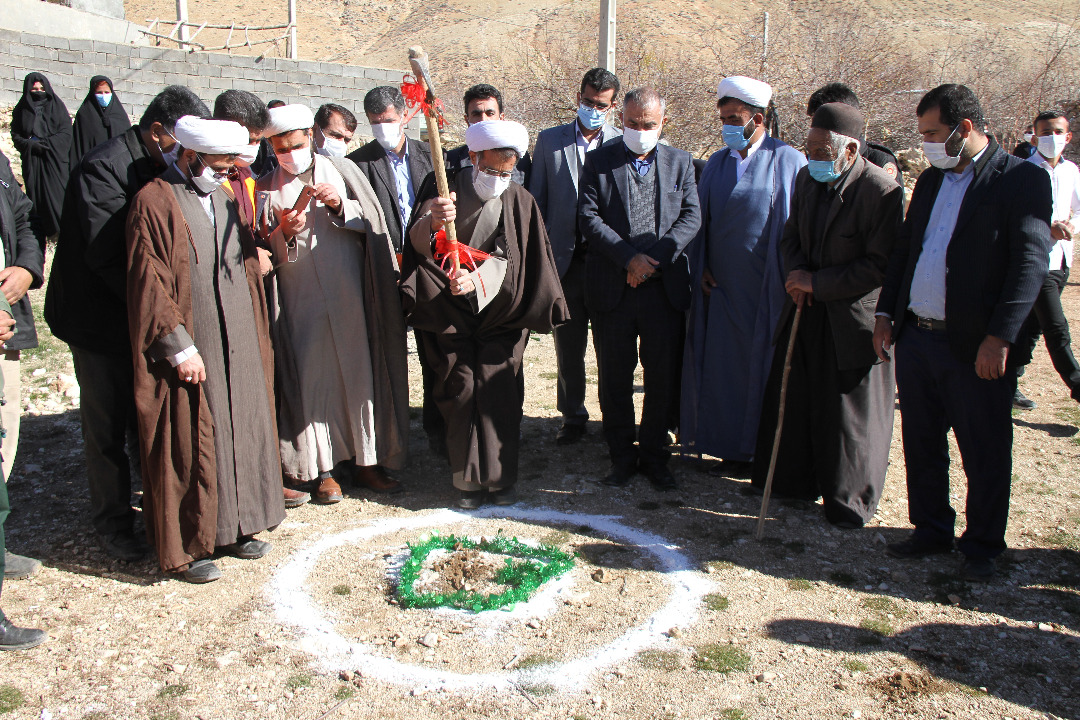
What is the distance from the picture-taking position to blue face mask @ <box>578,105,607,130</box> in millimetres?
5090

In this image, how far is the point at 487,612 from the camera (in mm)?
3430

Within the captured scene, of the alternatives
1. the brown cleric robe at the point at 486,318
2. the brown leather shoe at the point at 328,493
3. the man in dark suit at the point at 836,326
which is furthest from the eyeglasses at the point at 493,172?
the brown leather shoe at the point at 328,493

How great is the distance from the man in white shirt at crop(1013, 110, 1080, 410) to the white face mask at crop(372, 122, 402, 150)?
12.3 feet

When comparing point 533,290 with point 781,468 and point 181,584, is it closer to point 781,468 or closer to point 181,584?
point 781,468

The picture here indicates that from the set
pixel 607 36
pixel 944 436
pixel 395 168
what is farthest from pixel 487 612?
pixel 607 36

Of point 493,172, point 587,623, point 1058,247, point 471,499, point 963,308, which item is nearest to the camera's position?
point 587,623

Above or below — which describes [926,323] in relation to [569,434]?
above

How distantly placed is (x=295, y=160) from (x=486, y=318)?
123 cm

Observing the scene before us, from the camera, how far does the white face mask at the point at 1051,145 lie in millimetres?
6504

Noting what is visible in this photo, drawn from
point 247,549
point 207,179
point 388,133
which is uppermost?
point 388,133

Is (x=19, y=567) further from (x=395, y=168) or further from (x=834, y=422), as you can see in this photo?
(x=834, y=422)

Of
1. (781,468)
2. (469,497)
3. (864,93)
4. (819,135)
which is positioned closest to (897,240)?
(819,135)

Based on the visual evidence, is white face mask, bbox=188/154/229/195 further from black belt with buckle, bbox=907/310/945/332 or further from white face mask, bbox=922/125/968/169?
black belt with buckle, bbox=907/310/945/332

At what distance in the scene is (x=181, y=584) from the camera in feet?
11.9
